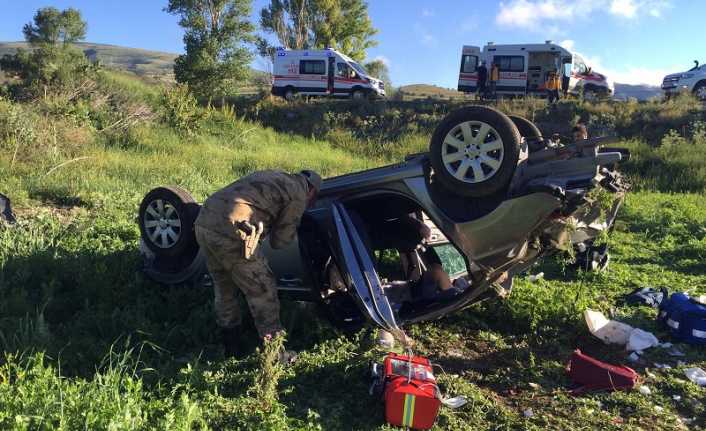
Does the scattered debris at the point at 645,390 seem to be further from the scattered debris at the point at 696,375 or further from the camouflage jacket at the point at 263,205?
the camouflage jacket at the point at 263,205

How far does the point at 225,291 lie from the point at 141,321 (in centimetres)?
72

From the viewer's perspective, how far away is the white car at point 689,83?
74.4 ft

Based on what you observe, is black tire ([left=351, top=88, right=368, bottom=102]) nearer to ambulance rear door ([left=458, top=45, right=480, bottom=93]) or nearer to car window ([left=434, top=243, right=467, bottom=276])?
ambulance rear door ([left=458, top=45, right=480, bottom=93])

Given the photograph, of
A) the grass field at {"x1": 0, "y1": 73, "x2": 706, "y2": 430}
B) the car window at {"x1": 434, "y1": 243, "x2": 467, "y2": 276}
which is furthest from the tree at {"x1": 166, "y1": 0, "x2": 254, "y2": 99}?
the car window at {"x1": 434, "y1": 243, "x2": 467, "y2": 276}

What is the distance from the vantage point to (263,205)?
3.70 m

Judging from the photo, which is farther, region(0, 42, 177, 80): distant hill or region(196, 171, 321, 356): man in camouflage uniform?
region(0, 42, 177, 80): distant hill

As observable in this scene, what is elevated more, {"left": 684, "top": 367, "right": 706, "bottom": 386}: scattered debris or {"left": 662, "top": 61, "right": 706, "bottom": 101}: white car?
{"left": 662, "top": 61, "right": 706, "bottom": 101}: white car

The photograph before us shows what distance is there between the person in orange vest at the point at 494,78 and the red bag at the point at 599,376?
2430cm

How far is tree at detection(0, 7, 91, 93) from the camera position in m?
17.2

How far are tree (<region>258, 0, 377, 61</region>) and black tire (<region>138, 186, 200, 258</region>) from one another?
40.5 metres

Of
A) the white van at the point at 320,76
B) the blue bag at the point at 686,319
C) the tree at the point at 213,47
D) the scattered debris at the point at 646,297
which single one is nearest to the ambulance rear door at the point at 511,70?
the white van at the point at 320,76

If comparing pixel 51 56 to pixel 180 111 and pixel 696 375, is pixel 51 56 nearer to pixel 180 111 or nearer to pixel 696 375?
pixel 180 111

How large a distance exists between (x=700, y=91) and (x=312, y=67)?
1755cm

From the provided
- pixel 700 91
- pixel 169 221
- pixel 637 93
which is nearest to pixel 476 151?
pixel 169 221
